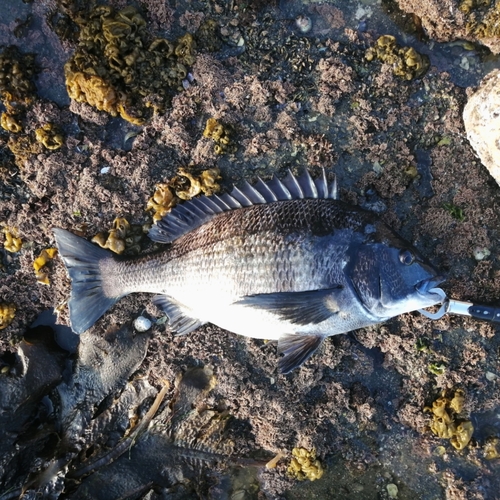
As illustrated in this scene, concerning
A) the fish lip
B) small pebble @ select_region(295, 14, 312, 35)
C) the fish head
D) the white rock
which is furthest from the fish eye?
small pebble @ select_region(295, 14, 312, 35)

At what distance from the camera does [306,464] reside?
3869mm

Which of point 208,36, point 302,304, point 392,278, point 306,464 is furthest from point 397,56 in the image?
point 306,464

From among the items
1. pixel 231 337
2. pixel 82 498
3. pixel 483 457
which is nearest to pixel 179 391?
pixel 231 337

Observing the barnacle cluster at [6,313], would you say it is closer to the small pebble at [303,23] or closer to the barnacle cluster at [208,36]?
the barnacle cluster at [208,36]

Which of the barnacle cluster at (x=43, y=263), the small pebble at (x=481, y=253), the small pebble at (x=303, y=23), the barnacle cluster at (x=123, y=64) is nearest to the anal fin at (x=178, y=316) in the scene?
the barnacle cluster at (x=43, y=263)

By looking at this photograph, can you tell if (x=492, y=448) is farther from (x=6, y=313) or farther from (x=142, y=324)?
(x=6, y=313)

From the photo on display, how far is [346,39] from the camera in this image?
150 inches

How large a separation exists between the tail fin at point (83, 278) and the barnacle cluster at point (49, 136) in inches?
29.4

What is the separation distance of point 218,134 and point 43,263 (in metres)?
1.91

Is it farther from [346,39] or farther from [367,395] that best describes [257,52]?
[367,395]

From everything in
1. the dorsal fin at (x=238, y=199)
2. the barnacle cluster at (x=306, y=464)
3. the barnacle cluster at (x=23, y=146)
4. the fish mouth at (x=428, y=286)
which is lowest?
the barnacle cluster at (x=306, y=464)

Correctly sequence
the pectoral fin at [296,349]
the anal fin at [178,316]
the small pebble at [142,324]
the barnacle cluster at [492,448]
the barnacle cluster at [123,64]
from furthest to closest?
the small pebble at [142,324] → the barnacle cluster at [492,448] → the anal fin at [178,316] → the barnacle cluster at [123,64] → the pectoral fin at [296,349]

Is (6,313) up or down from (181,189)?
down

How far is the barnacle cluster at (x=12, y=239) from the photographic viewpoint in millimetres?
3932
